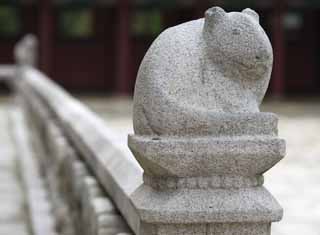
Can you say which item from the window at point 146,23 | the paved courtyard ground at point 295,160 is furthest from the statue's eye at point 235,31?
the window at point 146,23

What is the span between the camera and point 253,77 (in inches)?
125

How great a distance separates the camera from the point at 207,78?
313cm

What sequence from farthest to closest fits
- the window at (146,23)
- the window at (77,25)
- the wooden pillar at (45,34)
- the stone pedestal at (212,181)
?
the window at (146,23) → the window at (77,25) → the wooden pillar at (45,34) → the stone pedestal at (212,181)

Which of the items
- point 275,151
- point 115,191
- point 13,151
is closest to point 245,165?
point 275,151

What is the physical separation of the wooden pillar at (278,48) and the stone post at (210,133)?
2002 cm

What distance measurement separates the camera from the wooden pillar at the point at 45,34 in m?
23.0

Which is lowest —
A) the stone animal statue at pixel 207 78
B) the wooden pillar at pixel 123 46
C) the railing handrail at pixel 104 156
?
the wooden pillar at pixel 123 46

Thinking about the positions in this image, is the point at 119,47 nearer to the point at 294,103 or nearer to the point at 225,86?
the point at 294,103

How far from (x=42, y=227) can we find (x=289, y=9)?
61.9 feet

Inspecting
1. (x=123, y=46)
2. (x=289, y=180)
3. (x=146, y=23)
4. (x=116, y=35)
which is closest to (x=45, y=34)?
(x=116, y=35)

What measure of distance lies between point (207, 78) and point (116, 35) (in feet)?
68.2

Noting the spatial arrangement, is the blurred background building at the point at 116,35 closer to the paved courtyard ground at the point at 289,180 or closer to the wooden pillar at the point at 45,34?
the wooden pillar at the point at 45,34

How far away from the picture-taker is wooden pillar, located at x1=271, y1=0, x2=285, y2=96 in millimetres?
23062

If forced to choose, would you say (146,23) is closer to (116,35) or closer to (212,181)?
(116,35)
